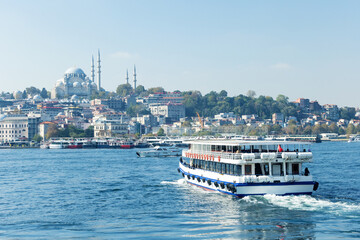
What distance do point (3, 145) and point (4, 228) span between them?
402ft

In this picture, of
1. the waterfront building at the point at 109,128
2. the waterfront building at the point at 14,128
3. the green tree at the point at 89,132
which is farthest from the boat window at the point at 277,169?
the waterfront building at the point at 14,128

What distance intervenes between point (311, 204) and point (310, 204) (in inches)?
2.0

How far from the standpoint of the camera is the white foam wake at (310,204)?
25938 millimetres

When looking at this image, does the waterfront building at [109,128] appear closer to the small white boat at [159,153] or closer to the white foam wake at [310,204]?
the small white boat at [159,153]

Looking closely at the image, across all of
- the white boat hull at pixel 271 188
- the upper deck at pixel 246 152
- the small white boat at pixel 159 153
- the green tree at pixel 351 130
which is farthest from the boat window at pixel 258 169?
the green tree at pixel 351 130

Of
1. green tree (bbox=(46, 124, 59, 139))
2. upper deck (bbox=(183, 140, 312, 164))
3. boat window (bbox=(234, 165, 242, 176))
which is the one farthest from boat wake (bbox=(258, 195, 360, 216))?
green tree (bbox=(46, 124, 59, 139))

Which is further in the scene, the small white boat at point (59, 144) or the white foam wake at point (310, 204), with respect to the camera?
the small white boat at point (59, 144)

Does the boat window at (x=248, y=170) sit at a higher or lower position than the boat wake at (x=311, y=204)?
higher

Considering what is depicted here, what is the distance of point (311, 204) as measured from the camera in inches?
1060

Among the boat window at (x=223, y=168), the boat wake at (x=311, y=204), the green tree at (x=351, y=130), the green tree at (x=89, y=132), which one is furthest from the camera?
the green tree at (x=351, y=130)

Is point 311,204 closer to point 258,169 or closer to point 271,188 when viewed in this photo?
point 271,188

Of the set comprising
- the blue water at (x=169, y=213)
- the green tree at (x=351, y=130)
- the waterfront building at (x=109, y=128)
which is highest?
the waterfront building at (x=109, y=128)

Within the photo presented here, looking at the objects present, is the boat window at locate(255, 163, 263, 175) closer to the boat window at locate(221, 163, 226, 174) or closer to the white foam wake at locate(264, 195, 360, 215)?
the white foam wake at locate(264, 195, 360, 215)

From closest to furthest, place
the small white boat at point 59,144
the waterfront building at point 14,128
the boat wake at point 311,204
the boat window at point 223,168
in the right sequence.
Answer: the boat wake at point 311,204 < the boat window at point 223,168 < the small white boat at point 59,144 < the waterfront building at point 14,128
